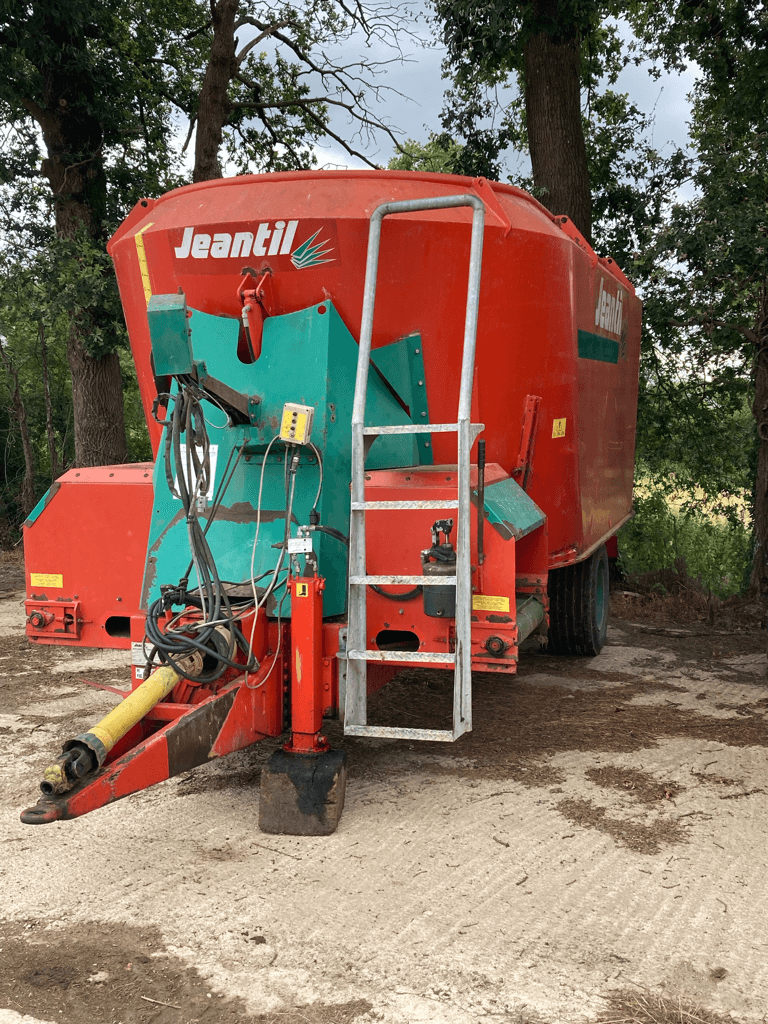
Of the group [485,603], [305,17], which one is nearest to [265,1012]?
[485,603]

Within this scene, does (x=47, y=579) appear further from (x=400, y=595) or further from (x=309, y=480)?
(x=400, y=595)

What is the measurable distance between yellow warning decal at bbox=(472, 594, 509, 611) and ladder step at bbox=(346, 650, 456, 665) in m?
0.30

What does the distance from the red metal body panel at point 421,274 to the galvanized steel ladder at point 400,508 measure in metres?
0.24

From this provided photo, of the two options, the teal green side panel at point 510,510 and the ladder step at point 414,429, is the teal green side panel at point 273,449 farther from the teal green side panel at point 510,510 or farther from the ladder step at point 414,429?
the teal green side panel at point 510,510

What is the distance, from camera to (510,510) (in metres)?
4.18

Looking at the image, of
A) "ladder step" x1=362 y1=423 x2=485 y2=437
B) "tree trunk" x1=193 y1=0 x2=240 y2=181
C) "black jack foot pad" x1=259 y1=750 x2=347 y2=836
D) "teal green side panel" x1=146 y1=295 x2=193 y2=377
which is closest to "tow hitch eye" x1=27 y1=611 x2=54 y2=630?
"black jack foot pad" x1=259 y1=750 x2=347 y2=836

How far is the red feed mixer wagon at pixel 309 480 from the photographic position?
378 centimetres

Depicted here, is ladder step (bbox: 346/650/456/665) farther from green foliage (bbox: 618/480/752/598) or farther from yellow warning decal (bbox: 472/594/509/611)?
green foliage (bbox: 618/480/752/598)

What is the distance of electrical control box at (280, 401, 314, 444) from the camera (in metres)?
4.01

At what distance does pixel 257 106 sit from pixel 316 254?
968cm

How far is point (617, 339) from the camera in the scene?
703 centimetres

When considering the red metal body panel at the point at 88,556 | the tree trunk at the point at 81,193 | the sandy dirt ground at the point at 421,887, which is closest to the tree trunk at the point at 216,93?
the tree trunk at the point at 81,193

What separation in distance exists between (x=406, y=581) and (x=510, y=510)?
0.70 m

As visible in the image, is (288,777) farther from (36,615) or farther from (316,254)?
Answer: (316,254)
